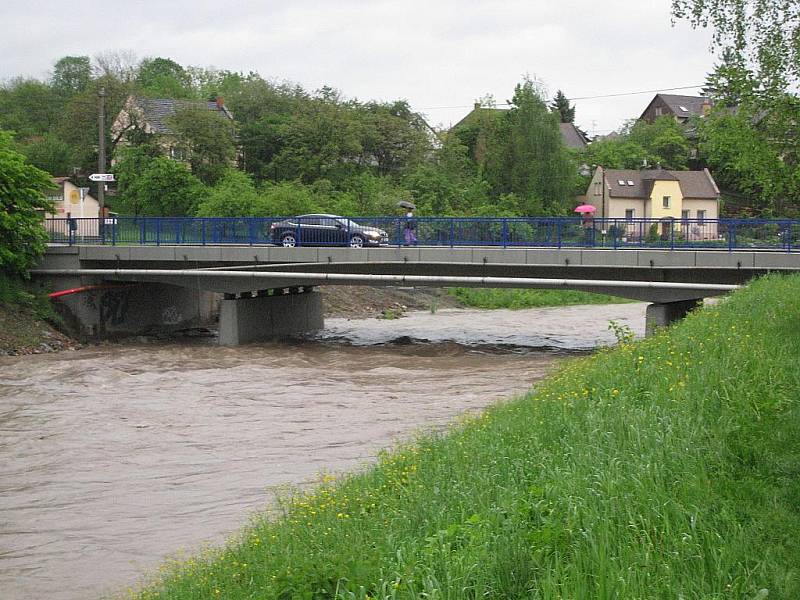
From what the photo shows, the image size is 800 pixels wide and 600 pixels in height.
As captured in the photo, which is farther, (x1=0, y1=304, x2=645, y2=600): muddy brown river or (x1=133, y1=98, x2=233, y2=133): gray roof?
(x1=133, y1=98, x2=233, y2=133): gray roof

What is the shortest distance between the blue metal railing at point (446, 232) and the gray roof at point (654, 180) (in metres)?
48.8

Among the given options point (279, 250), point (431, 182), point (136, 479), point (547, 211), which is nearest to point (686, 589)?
point (136, 479)

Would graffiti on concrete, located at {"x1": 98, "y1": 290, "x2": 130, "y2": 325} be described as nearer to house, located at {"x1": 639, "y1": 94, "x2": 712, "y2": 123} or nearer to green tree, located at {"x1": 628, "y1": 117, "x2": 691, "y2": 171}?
green tree, located at {"x1": 628, "y1": 117, "x2": 691, "y2": 171}

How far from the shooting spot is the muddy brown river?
42.2 ft

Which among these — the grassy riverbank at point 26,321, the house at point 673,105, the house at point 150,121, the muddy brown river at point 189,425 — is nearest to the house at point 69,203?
the house at point 150,121

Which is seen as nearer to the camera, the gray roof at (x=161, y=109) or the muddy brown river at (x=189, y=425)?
the muddy brown river at (x=189, y=425)

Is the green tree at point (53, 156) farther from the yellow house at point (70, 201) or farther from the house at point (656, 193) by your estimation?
the house at point (656, 193)

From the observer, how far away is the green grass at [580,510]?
6.21m

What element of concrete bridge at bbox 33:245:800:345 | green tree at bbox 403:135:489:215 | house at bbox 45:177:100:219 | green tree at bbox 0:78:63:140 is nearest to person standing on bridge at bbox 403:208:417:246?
concrete bridge at bbox 33:245:800:345

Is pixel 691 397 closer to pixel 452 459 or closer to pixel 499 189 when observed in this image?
pixel 452 459

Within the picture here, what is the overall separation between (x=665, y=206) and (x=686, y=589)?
261 ft

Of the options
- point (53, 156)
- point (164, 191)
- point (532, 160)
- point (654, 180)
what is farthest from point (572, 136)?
point (164, 191)

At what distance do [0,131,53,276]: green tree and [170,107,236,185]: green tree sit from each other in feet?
99.8

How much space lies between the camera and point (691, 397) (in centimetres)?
1024
